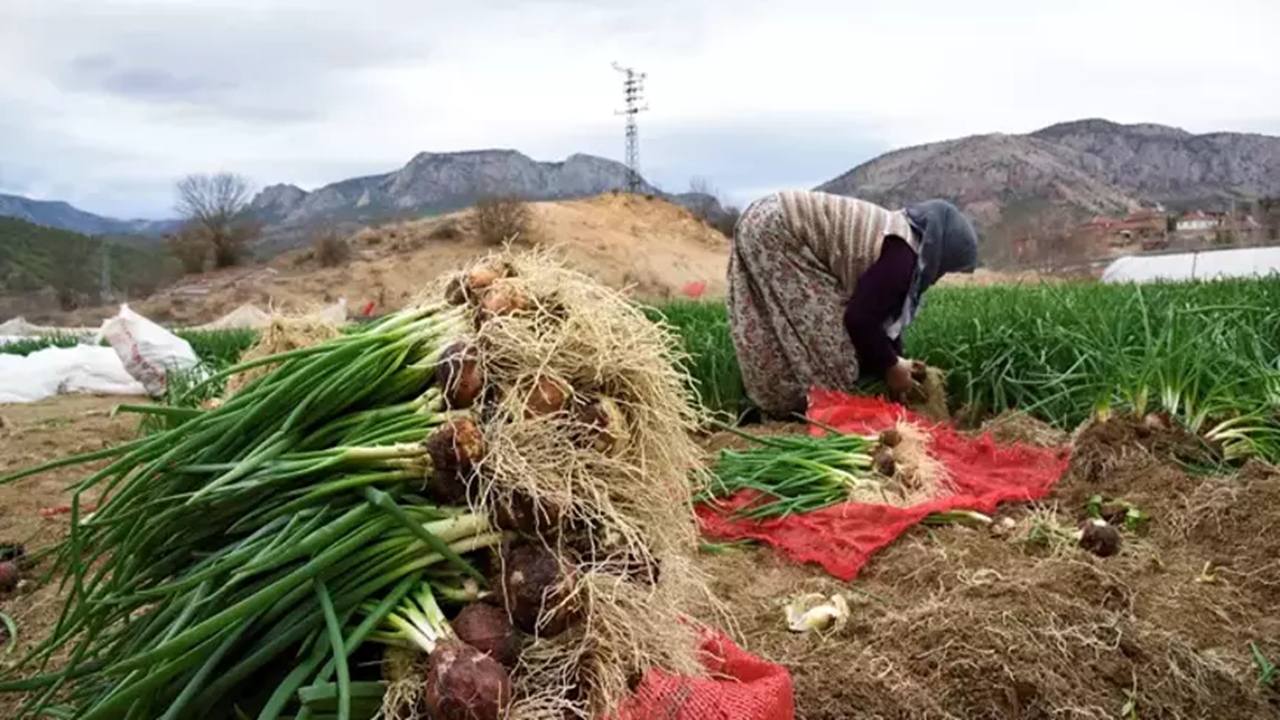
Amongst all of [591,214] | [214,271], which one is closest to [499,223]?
[591,214]

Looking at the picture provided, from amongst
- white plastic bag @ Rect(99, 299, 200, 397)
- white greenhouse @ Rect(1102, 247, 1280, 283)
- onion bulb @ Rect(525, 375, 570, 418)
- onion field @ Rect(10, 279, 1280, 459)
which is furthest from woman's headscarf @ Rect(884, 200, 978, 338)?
white greenhouse @ Rect(1102, 247, 1280, 283)

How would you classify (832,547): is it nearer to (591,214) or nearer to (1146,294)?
(1146,294)

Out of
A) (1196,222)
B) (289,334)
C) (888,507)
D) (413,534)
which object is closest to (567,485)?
(413,534)

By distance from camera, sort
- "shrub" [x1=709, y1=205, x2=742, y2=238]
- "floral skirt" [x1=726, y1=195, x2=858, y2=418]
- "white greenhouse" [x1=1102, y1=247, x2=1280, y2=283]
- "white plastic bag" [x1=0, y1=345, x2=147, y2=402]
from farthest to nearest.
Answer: "shrub" [x1=709, y1=205, x2=742, y2=238] → "white greenhouse" [x1=1102, y1=247, x2=1280, y2=283] → "white plastic bag" [x1=0, y1=345, x2=147, y2=402] → "floral skirt" [x1=726, y1=195, x2=858, y2=418]

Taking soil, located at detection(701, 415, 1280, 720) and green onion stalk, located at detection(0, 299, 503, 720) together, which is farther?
soil, located at detection(701, 415, 1280, 720)

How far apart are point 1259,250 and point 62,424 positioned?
17.7 meters

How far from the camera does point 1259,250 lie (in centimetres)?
1711

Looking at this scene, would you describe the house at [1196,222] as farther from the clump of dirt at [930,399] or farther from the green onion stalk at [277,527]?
the green onion stalk at [277,527]

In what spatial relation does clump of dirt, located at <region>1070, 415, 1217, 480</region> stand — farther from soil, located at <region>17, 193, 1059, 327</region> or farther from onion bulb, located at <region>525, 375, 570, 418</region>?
soil, located at <region>17, 193, 1059, 327</region>

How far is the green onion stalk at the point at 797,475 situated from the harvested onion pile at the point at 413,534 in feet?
5.31

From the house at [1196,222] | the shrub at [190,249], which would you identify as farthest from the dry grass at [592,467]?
the house at [1196,222]

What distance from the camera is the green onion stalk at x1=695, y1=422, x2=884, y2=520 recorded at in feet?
10.7

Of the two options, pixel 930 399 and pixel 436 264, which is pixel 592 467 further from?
pixel 436 264

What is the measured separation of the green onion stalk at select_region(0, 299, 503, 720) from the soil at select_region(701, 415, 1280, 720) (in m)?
0.96
